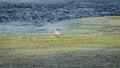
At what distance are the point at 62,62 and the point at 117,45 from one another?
5.96 metres

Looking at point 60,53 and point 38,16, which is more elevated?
point 60,53

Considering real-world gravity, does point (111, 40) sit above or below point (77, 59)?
below

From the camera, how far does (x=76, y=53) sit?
63.8ft

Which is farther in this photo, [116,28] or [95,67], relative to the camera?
[116,28]

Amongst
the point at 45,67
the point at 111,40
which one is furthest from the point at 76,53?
the point at 111,40

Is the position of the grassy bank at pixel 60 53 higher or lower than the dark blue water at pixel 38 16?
higher

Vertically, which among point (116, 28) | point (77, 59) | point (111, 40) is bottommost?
point (116, 28)

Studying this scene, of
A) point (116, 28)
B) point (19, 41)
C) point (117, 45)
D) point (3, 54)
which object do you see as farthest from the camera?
point (116, 28)

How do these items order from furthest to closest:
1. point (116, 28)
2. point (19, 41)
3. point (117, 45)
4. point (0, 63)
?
1. point (116, 28)
2. point (19, 41)
3. point (117, 45)
4. point (0, 63)

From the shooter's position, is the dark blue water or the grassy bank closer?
the grassy bank

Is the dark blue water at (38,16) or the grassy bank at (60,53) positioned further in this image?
the dark blue water at (38,16)

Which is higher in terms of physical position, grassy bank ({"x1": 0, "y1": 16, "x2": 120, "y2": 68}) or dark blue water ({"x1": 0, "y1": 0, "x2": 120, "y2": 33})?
grassy bank ({"x1": 0, "y1": 16, "x2": 120, "y2": 68})

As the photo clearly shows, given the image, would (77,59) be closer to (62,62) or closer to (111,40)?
(62,62)

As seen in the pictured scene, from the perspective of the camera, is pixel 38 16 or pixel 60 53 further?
pixel 38 16
